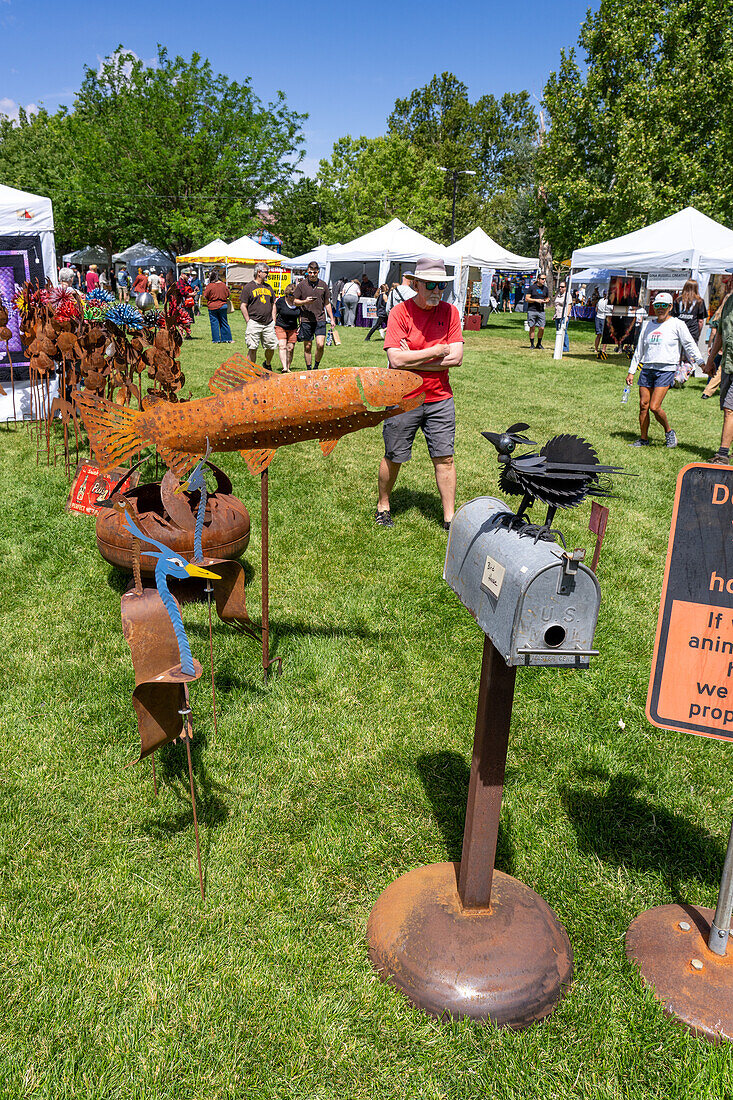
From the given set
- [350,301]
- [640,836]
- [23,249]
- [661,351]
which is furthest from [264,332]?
[350,301]

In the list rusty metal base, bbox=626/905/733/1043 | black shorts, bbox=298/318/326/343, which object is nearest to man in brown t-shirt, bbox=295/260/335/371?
black shorts, bbox=298/318/326/343

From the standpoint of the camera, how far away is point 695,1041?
2.09 metres

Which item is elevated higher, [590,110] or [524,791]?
[590,110]

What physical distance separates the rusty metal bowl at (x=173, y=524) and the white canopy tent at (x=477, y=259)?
20496mm

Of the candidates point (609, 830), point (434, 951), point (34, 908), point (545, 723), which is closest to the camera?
point (434, 951)

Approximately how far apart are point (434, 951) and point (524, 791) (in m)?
1.03

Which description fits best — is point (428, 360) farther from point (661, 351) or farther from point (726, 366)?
point (661, 351)

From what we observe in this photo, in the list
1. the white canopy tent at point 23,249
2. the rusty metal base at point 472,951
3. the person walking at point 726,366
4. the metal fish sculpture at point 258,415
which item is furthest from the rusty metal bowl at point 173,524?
the white canopy tent at point 23,249

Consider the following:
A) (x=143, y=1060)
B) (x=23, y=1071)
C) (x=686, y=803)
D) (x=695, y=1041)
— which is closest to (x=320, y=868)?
(x=143, y=1060)

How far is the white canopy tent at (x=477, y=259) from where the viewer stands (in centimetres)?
2341

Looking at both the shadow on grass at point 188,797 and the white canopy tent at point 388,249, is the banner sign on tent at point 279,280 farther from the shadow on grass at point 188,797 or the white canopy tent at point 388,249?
the shadow on grass at point 188,797

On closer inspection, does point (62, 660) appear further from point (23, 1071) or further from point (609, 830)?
point (609, 830)

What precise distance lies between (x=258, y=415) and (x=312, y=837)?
1709 millimetres

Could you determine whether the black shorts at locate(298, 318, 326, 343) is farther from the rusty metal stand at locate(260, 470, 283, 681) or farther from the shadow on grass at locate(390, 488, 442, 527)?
the rusty metal stand at locate(260, 470, 283, 681)
